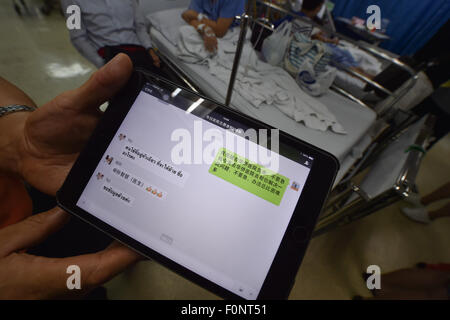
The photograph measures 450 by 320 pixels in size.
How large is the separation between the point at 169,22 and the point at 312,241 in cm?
206

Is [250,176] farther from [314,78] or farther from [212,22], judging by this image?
[212,22]

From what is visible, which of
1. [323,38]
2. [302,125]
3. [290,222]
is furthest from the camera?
[323,38]

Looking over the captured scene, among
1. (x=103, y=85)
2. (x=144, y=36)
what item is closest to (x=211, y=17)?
(x=144, y=36)

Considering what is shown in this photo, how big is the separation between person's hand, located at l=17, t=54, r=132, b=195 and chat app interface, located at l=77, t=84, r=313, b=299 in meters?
0.09

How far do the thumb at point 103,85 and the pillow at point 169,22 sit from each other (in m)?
1.26

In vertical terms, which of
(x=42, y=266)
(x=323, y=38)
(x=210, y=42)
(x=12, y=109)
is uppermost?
(x=323, y=38)

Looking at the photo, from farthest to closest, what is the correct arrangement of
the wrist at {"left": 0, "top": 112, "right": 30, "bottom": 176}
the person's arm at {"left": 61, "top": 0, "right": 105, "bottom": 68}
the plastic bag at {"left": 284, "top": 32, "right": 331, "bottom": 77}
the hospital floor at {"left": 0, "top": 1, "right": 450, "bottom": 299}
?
the plastic bag at {"left": 284, "top": 32, "right": 331, "bottom": 77}
the person's arm at {"left": 61, "top": 0, "right": 105, "bottom": 68}
the hospital floor at {"left": 0, "top": 1, "right": 450, "bottom": 299}
the wrist at {"left": 0, "top": 112, "right": 30, "bottom": 176}

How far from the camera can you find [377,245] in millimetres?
1374

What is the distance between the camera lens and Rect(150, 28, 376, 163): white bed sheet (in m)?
1.13

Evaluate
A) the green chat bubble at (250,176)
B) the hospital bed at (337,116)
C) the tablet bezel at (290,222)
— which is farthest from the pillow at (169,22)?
the green chat bubble at (250,176)

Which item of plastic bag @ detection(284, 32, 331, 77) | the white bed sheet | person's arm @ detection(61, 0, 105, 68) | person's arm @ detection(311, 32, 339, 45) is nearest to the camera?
the white bed sheet

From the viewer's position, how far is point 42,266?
0.44 metres

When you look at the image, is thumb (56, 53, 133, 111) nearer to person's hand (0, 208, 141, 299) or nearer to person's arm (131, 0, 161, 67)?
person's hand (0, 208, 141, 299)

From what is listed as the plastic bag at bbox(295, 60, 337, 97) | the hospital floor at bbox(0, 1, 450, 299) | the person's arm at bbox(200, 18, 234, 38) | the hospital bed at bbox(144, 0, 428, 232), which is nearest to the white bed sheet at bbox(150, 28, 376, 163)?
the hospital bed at bbox(144, 0, 428, 232)
